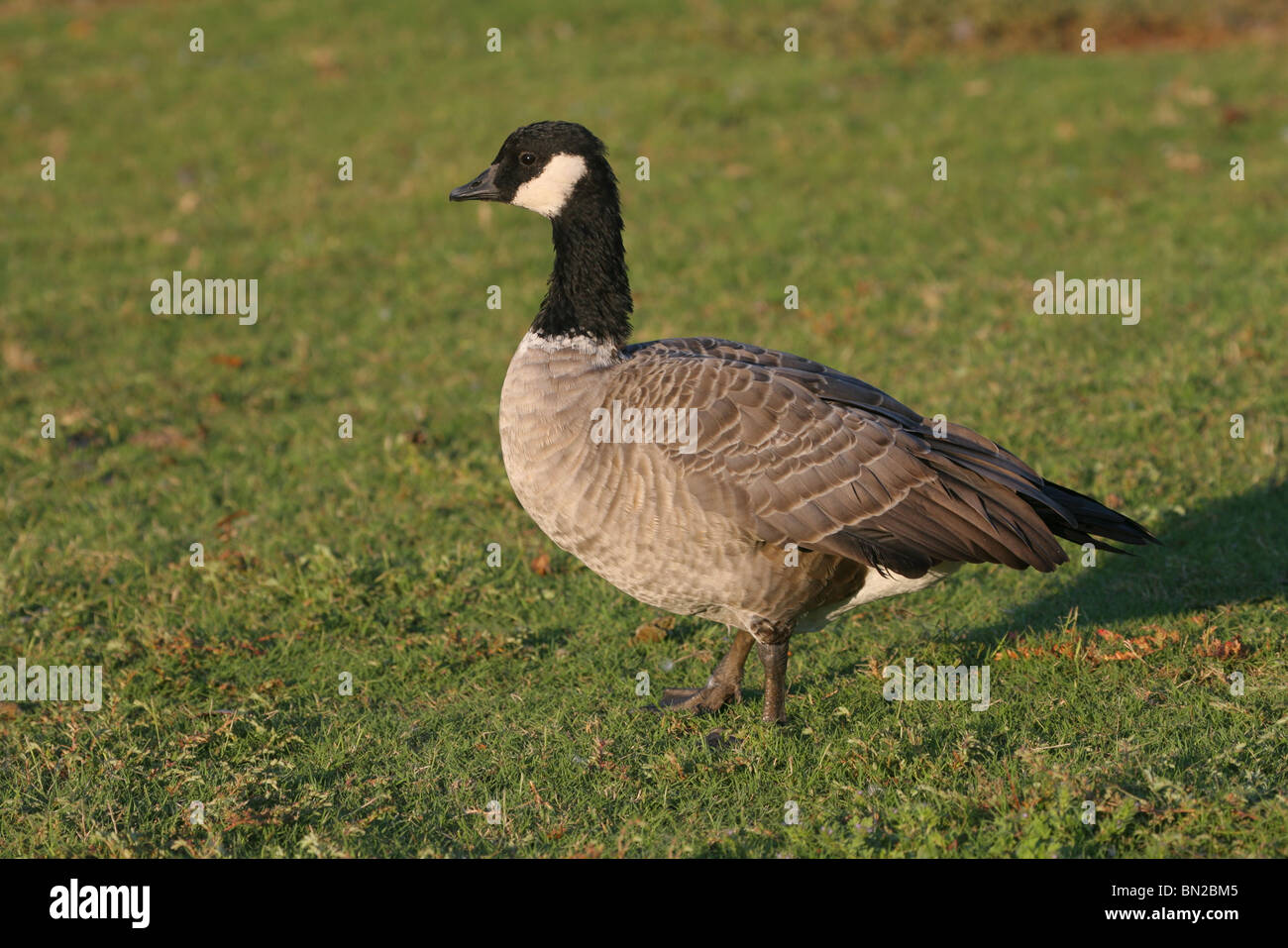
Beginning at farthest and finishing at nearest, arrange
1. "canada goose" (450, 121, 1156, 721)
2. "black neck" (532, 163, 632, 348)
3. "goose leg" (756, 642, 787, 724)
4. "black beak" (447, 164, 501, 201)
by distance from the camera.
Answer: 1. "black beak" (447, 164, 501, 201)
2. "black neck" (532, 163, 632, 348)
3. "goose leg" (756, 642, 787, 724)
4. "canada goose" (450, 121, 1156, 721)

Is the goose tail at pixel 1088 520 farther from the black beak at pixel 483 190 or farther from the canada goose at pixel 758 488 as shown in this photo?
the black beak at pixel 483 190

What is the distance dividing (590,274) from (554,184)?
51 centimetres

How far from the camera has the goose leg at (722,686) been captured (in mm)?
6676

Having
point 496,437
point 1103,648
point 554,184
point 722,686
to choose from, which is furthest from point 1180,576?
point 496,437

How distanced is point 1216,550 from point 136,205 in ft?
40.2

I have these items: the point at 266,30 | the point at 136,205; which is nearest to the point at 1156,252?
the point at 136,205

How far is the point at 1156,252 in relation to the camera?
12.3 meters

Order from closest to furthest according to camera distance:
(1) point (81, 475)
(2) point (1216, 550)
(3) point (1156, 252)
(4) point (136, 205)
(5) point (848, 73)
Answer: (2) point (1216, 550)
(1) point (81, 475)
(3) point (1156, 252)
(4) point (136, 205)
(5) point (848, 73)

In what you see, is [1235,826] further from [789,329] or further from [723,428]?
[789,329]

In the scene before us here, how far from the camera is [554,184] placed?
6.75 meters

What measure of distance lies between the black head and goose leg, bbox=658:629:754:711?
94.3 inches

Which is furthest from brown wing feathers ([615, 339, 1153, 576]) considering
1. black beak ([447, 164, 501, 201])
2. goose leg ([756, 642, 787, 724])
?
black beak ([447, 164, 501, 201])

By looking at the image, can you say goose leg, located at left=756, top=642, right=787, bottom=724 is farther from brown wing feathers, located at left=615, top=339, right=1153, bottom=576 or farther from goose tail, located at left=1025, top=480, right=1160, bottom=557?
goose tail, located at left=1025, top=480, right=1160, bottom=557

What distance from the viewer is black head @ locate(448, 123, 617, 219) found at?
670 cm
